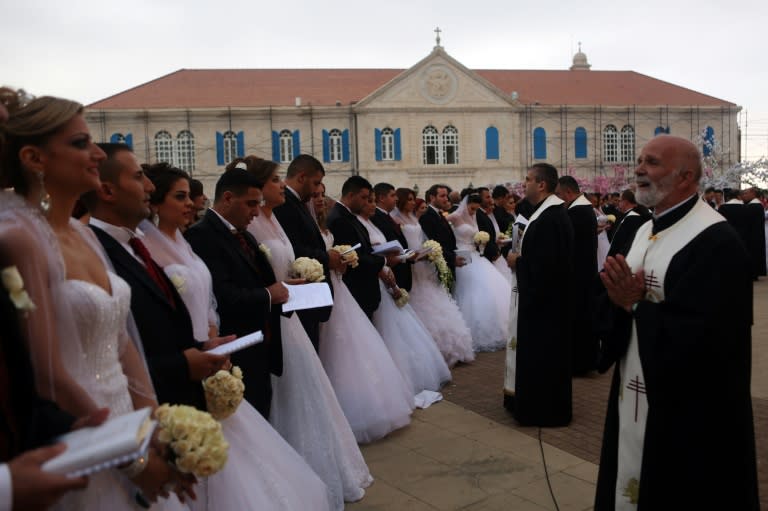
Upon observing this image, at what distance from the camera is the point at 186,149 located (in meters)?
49.1

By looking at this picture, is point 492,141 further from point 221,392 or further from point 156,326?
point 156,326

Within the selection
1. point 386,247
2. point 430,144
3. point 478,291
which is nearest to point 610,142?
point 430,144

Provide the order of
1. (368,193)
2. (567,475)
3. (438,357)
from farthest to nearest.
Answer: (438,357)
(368,193)
(567,475)

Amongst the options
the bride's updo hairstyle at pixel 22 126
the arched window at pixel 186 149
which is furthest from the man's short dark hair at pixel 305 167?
the arched window at pixel 186 149

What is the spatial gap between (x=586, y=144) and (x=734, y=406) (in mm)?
52291

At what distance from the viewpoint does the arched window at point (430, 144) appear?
171 ft

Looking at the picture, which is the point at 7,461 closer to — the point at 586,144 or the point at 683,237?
the point at 683,237

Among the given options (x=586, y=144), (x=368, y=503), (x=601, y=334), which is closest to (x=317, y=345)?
(x=368, y=503)

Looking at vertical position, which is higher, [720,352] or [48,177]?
[48,177]

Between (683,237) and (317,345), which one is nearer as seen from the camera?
(683,237)

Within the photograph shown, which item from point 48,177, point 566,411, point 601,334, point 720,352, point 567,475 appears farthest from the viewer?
point 566,411

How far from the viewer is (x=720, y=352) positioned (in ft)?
11.3

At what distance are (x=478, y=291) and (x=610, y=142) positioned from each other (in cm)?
4725

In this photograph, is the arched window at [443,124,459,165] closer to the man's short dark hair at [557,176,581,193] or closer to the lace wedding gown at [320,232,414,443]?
the man's short dark hair at [557,176,581,193]
